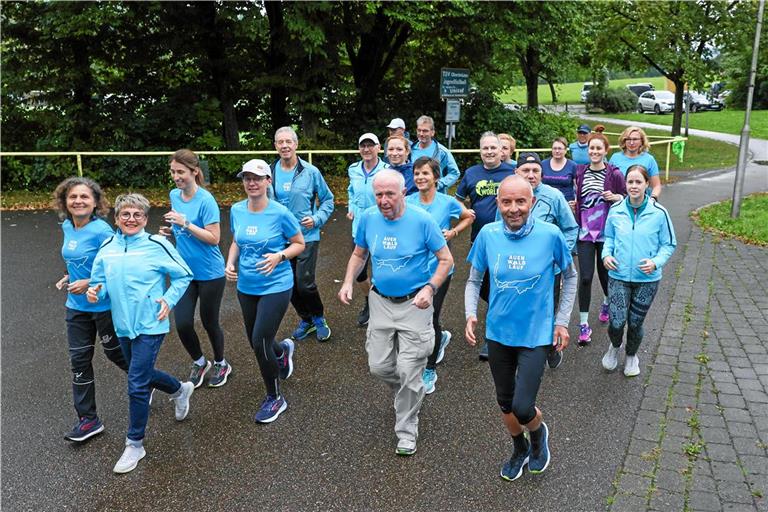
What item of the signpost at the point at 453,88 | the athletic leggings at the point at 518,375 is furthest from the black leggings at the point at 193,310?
the signpost at the point at 453,88

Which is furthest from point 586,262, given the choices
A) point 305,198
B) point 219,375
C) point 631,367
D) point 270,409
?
point 219,375

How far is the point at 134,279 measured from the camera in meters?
4.21

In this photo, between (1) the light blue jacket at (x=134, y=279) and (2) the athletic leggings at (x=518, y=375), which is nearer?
(2) the athletic leggings at (x=518, y=375)

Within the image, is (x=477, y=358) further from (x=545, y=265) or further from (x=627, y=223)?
(x=545, y=265)

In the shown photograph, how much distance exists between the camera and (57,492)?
158 inches

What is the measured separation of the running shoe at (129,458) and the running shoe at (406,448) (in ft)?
5.84

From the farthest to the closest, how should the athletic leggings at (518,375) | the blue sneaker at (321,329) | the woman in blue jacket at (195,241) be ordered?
the blue sneaker at (321,329) → the woman in blue jacket at (195,241) → the athletic leggings at (518,375)

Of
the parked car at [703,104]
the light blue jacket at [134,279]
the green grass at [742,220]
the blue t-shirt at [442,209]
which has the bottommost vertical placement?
the green grass at [742,220]

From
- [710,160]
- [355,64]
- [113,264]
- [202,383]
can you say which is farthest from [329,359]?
[710,160]

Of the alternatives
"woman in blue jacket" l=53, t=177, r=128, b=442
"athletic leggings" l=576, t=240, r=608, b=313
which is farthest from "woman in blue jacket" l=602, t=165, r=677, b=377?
"woman in blue jacket" l=53, t=177, r=128, b=442

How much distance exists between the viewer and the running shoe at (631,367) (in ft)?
18.4

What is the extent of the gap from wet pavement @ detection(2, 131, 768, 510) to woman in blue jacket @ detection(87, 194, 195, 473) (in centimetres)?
40

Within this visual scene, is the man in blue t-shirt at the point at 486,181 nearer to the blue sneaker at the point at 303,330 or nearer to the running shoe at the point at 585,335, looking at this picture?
the running shoe at the point at 585,335

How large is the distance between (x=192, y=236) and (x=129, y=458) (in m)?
1.78
